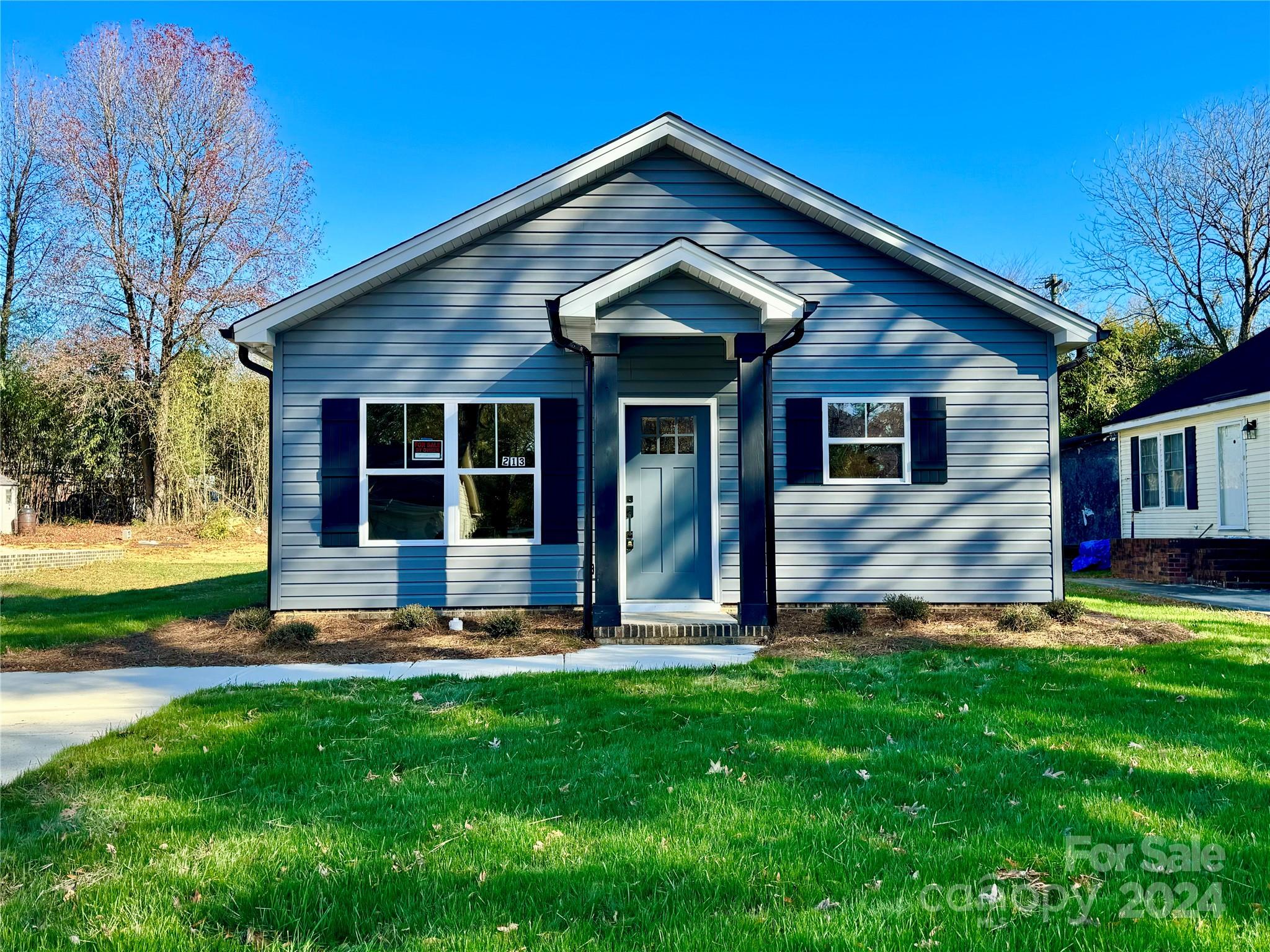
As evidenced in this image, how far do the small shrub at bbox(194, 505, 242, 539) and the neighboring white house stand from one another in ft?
71.9

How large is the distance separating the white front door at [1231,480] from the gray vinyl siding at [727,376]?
731cm

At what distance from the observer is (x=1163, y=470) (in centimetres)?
1664

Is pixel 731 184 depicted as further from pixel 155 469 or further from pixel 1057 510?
pixel 155 469

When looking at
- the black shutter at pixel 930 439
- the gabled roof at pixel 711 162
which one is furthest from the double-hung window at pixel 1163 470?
the black shutter at pixel 930 439

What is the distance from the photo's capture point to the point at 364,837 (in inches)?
120

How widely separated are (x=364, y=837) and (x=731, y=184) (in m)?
8.32

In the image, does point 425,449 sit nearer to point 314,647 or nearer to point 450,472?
point 450,472

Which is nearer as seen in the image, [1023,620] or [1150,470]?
[1023,620]

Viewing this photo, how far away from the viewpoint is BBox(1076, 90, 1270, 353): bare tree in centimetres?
2370

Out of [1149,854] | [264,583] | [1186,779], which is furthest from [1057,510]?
[264,583]

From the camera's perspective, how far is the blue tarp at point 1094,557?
58.5 ft

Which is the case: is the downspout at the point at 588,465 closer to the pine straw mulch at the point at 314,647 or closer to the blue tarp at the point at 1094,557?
the pine straw mulch at the point at 314,647

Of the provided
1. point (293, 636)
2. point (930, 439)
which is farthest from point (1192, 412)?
point (293, 636)

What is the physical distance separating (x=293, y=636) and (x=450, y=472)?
2.44 metres
